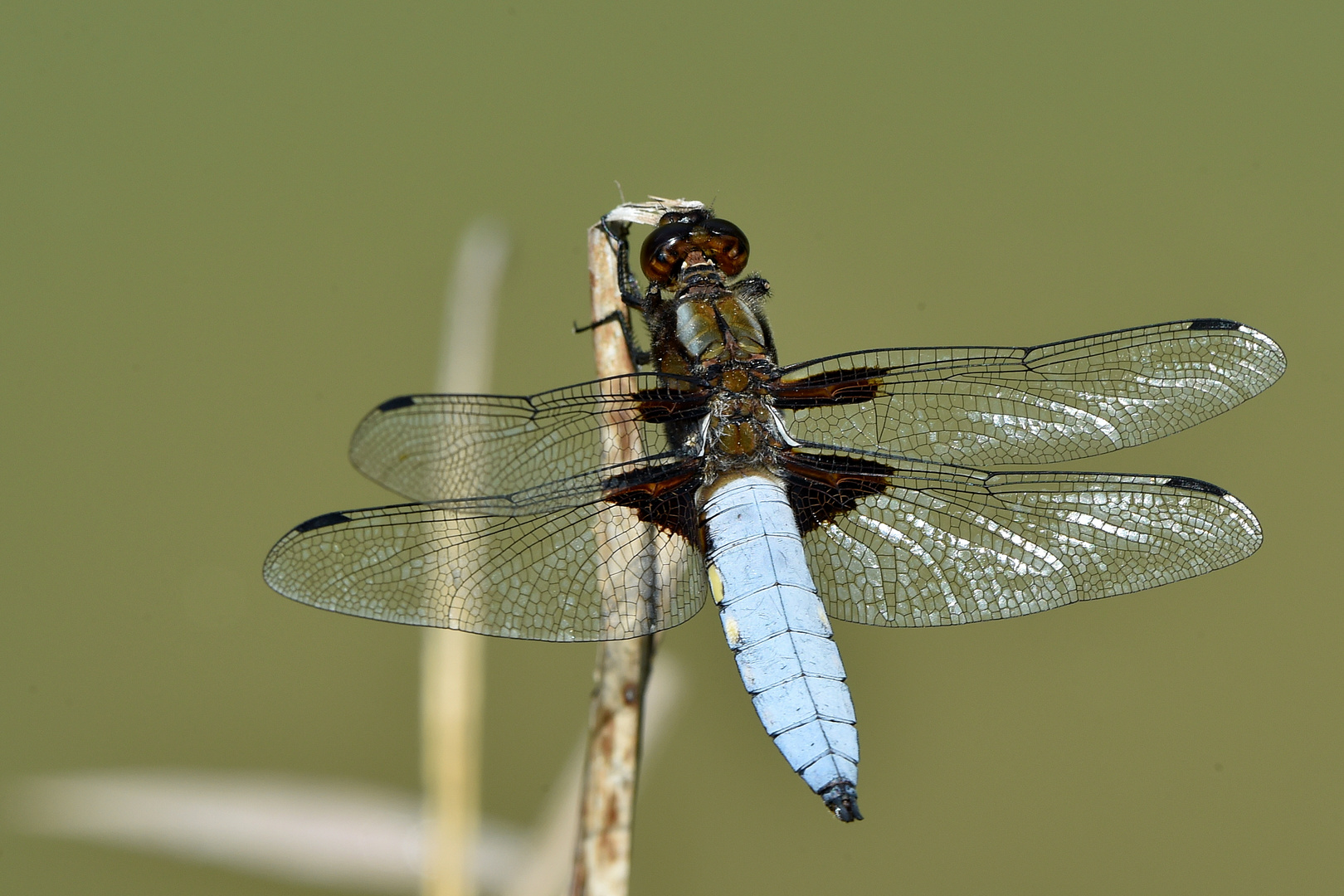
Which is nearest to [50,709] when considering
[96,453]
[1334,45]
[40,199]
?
[96,453]

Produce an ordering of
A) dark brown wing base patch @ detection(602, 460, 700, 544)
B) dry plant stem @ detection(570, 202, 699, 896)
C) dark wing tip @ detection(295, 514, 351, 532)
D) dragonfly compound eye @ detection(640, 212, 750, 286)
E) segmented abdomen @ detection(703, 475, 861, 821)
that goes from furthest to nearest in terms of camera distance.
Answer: dragonfly compound eye @ detection(640, 212, 750, 286) → dark brown wing base patch @ detection(602, 460, 700, 544) → dark wing tip @ detection(295, 514, 351, 532) → segmented abdomen @ detection(703, 475, 861, 821) → dry plant stem @ detection(570, 202, 699, 896)

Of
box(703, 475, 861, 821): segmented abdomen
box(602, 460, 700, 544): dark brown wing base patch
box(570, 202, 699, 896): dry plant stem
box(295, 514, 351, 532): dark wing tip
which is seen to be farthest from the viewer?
box(602, 460, 700, 544): dark brown wing base patch

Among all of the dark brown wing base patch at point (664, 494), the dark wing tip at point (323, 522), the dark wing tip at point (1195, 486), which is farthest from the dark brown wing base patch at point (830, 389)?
the dark wing tip at point (323, 522)

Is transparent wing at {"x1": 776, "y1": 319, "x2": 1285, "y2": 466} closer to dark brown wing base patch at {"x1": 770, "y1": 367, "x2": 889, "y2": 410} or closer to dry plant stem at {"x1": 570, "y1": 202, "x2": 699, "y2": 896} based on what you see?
dark brown wing base patch at {"x1": 770, "y1": 367, "x2": 889, "y2": 410}

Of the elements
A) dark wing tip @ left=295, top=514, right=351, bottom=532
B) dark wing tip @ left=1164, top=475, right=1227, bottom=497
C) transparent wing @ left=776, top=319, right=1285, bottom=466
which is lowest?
dark wing tip @ left=1164, top=475, right=1227, bottom=497

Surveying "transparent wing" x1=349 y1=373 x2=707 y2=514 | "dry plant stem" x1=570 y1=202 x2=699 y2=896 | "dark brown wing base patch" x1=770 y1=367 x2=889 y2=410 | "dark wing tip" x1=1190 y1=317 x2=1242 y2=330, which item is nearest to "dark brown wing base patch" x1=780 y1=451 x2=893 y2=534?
"dark brown wing base patch" x1=770 y1=367 x2=889 y2=410

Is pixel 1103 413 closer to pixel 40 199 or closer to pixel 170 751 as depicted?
pixel 170 751

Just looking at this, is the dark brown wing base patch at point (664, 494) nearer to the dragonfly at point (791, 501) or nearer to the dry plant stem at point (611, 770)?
the dragonfly at point (791, 501)

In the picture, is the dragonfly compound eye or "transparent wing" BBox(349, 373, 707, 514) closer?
"transparent wing" BBox(349, 373, 707, 514)
